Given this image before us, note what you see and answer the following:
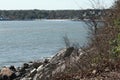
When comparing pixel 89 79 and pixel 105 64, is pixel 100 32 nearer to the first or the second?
pixel 105 64

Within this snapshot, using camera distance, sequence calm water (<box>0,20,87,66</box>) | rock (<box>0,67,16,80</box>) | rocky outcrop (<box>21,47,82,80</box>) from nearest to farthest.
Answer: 1. rocky outcrop (<box>21,47,82,80</box>)
2. rock (<box>0,67,16,80</box>)
3. calm water (<box>0,20,87,66</box>)

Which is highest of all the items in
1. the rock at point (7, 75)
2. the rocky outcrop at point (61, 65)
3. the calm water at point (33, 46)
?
the rocky outcrop at point (61, 65)

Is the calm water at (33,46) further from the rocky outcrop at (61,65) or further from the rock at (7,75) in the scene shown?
the rock at (7,75)

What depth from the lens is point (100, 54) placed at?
7.77 m

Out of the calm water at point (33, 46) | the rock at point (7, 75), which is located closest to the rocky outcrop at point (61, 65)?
the calm water at point (33, 46)

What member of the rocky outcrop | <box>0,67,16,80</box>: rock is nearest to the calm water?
the rocky outcrop

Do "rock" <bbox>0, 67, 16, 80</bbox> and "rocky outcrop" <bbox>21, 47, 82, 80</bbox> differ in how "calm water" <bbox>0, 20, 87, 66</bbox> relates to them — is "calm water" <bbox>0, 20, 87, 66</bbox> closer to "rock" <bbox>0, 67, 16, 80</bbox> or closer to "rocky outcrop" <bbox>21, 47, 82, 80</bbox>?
"rocky outcrop" <bbox>21, 47, 82, 80</bbox>

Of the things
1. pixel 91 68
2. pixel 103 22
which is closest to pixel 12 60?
pixel 103 22

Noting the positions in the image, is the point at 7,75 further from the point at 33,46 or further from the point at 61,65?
the point at 33,46

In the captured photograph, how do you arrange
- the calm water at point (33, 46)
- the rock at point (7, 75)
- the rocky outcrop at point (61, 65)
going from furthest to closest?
the calm water at point (33, 46) < the rock at point (7, 75) < the rocky outcrop at point (61, 65)

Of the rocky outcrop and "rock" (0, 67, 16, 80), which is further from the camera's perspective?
"rock" (0, 67, 16, 80)

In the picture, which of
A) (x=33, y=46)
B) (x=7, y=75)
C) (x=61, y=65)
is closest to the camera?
(x=61, y=65)

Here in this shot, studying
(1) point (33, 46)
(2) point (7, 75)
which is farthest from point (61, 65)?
(1) point (33, 46)

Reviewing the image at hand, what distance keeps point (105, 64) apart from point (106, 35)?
4.35 feet
